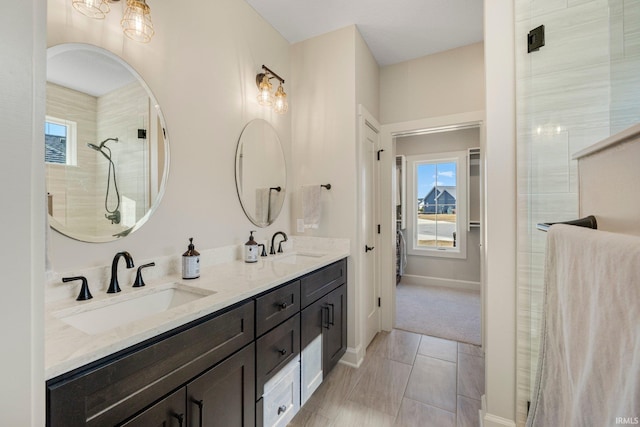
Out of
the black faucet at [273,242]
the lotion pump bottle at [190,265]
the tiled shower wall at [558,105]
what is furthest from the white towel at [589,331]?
the black faucet at [273,242]

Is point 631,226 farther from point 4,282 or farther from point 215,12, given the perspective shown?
point 215,12

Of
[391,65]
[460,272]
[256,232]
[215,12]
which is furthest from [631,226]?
[460,272]

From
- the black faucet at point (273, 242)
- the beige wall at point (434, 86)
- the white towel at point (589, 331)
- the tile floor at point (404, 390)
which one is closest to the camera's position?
the white towel at point (589, 331)

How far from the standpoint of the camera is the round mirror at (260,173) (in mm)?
1995

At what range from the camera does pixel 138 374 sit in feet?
2.68

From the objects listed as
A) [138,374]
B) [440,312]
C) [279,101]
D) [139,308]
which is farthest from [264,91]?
[440,312]

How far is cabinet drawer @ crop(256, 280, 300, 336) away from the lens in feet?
4.24

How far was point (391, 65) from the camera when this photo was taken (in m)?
2.92

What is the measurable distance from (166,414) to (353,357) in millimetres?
1631

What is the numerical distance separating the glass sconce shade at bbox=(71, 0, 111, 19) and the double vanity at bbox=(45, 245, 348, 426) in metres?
1.22

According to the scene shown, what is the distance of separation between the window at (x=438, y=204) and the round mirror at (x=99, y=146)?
13.1 feet

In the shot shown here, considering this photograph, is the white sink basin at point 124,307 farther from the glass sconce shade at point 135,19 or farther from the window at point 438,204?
the window at point 438,204

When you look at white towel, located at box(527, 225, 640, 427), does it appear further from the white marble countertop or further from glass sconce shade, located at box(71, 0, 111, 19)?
glass sconce shade, located at box(71, 0, 111, 19)

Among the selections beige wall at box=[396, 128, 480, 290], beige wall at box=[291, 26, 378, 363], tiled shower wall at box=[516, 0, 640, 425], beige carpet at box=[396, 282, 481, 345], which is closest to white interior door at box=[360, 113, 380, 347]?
beige wall at box=[291, 26, 378, 363]
